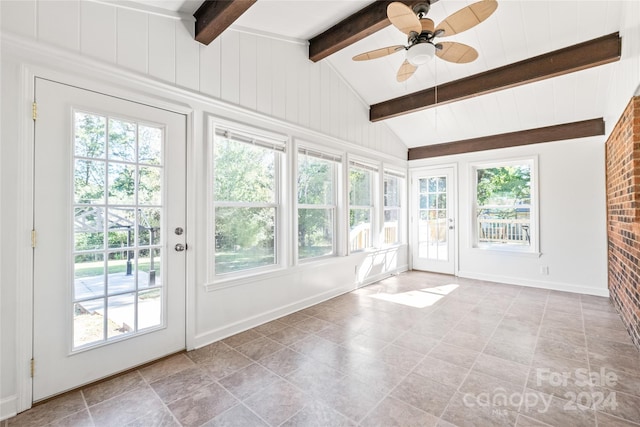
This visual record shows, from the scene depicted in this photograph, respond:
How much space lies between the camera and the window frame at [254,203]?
9.16 feet

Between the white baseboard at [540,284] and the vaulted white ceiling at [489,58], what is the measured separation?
2.45m

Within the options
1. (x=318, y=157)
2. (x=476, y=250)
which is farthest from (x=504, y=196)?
(x=318, y=157)

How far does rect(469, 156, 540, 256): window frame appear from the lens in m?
4.77

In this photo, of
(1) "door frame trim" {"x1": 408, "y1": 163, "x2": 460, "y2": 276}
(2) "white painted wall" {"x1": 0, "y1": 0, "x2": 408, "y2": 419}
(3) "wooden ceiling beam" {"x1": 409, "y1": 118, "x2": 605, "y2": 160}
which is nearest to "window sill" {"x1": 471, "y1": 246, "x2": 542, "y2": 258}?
(1) "door frame trim" {"x1": 408, "y1": 163, "x2": 460, "y2": 276}

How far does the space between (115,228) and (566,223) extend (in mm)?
5803

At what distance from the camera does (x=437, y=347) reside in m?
2.70

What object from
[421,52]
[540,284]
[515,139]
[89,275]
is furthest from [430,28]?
[540,284]

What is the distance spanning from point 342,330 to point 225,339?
117 centimetres

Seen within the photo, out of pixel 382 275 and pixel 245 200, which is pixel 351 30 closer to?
pixel 245 200

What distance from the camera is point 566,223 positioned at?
178 inches

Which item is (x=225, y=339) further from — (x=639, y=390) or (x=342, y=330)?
(x=639, y=390)

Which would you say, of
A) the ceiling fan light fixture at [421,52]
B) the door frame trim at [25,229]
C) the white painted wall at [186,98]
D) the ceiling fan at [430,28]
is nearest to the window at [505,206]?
the white painted wall at [186,98]

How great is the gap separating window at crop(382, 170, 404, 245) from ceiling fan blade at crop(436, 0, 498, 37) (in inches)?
130

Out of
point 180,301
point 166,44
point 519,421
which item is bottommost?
point 519,421
